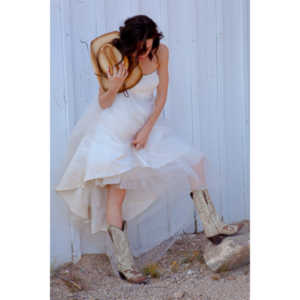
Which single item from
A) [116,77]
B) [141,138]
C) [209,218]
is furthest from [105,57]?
[209,218]

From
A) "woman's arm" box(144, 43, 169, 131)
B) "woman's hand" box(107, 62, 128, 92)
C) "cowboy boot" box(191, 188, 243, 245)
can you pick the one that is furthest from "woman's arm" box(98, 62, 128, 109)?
"cowboy boot" box(191, 188, 243, 245)

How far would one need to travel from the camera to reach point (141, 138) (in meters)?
2.41

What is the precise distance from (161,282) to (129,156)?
2.33ft

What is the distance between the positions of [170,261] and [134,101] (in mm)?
986

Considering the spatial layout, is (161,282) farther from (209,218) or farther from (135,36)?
(135,36)

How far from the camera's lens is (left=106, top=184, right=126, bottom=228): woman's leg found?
8.02 feet

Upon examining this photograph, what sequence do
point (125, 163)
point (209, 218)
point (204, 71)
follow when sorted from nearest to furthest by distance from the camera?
point (125, 163) → point (209, 218) → point (204, 71)

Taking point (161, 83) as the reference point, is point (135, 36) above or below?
above

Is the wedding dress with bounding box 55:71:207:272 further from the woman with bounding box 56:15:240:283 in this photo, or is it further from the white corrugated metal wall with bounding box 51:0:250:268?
the white corrugated metal wall with bounding box 51:0:250:268

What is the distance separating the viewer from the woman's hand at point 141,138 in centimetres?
240

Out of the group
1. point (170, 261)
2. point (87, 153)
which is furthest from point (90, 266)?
point (87, 153)

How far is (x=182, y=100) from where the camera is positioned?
319 centimetres

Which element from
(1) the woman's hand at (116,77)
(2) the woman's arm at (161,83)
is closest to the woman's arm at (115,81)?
(1) the woman's hand at (116,77)
